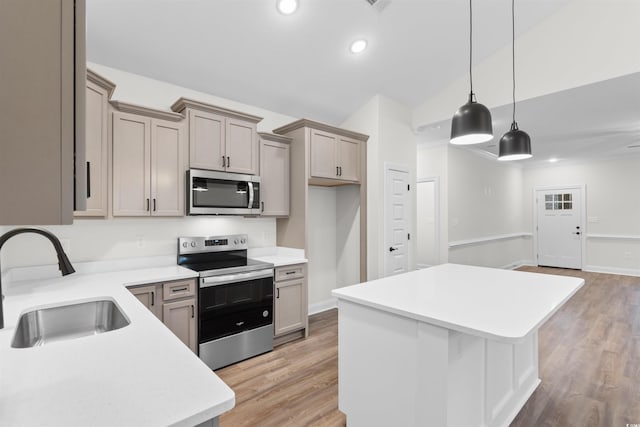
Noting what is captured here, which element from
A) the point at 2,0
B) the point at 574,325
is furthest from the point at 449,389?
the point at 574,325

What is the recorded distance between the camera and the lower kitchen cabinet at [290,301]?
124 inches

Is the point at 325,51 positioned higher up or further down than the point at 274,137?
higher up

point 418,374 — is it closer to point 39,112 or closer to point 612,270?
point 39,112

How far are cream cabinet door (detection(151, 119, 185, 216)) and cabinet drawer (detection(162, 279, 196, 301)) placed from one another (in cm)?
63

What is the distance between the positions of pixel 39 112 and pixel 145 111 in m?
2.50

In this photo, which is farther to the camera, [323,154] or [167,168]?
[323,154]

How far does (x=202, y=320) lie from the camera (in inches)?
102

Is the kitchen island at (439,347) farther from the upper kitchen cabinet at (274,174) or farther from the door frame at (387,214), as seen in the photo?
the door frame at (387,214)

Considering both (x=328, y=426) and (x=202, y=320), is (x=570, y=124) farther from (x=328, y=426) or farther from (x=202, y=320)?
(x=202, y=320)

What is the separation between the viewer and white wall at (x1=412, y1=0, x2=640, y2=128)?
290cm

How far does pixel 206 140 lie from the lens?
2883 mm

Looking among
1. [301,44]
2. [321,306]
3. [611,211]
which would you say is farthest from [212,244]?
[611,211]

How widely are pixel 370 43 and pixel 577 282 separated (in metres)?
2.82

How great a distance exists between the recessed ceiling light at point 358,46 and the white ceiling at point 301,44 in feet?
0.20
